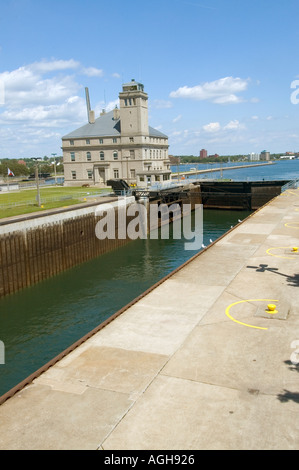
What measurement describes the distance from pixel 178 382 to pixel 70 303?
1777 centimetres

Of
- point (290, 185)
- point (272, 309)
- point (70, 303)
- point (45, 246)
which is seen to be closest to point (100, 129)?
point (290, 185)

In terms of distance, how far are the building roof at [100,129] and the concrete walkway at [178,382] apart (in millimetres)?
68239

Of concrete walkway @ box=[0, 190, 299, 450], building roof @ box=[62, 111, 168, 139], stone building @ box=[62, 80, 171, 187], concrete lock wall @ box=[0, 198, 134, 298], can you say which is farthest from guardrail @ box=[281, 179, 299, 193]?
concrete walkway @ box=[0, 190, 299, 450]

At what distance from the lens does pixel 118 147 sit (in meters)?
81.4

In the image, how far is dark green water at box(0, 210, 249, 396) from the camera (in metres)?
20.9

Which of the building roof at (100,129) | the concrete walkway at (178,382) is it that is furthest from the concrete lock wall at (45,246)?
the building roof at (100,129)

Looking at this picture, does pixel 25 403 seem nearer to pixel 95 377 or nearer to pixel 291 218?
pixel 95 377

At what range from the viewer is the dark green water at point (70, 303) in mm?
20859

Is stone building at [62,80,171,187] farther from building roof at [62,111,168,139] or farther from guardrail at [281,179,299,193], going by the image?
guardrail at [281,179,299,193]

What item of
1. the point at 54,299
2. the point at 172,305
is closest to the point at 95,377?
the point at 172,305

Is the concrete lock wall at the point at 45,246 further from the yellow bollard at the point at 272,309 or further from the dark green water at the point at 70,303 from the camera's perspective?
the yellow bollard at the point at 272,309

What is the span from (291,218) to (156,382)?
37.3 meters

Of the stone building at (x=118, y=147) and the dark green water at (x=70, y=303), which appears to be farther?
the stone building at (x=118, y=147)

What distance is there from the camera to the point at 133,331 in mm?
16594
